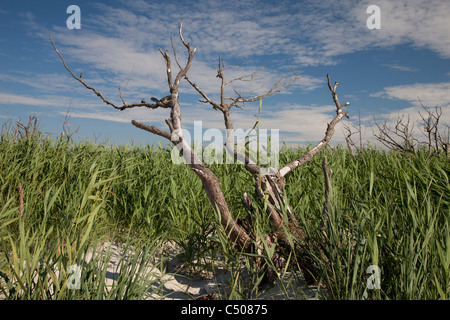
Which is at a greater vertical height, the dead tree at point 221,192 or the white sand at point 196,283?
the dead tree at point 221,192

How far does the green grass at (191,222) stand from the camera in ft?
6.17

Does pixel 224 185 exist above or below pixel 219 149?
below

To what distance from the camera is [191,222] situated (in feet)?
11.1

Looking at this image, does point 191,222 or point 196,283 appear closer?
point 196,283

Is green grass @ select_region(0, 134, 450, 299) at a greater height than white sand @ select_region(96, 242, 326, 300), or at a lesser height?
greater

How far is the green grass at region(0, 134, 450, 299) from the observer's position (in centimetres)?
188

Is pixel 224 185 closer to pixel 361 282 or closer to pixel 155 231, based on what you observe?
pixel 155 231

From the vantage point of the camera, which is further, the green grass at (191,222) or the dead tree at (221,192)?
the dead tree at (221,192)

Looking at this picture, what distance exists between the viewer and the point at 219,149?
21.5 ft

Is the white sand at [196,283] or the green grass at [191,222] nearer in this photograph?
the green grass at [191,222]

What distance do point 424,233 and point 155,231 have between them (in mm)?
2465

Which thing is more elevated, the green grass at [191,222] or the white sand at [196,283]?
the green grass at [191,222]
